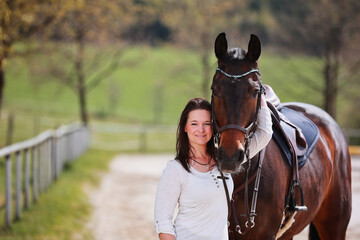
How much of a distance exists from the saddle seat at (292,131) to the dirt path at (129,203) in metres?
3.63

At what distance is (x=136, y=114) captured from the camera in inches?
1726

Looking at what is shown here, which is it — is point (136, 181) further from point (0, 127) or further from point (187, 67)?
point (187, 67)

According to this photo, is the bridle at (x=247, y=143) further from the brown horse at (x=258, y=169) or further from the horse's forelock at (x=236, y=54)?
the horse's forelock at (x=236, y=54)

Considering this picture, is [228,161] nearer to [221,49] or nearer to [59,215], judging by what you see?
[221,49]

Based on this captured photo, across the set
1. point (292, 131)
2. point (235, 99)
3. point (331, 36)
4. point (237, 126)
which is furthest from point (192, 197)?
point (331, 36)

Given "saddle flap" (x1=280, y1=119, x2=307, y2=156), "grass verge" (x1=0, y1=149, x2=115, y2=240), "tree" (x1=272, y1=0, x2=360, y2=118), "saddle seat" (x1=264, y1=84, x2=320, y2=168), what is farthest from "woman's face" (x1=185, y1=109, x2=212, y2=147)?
"tree" (x1=272, y1=0, x2=360, y2=118)

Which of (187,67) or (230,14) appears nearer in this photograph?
(187,67)

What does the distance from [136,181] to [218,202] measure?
11990 mm

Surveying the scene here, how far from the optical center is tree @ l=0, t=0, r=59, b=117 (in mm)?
8148

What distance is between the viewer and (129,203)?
11633 millimetres

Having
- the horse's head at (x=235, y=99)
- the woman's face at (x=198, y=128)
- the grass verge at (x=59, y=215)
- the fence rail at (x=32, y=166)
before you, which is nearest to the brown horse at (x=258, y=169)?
the horse's head at (x=235, y=99)

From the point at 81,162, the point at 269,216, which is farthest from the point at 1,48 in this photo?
the point at 81,162

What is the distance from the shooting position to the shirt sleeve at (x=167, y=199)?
2.95 m

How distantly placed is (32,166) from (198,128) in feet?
23.6
